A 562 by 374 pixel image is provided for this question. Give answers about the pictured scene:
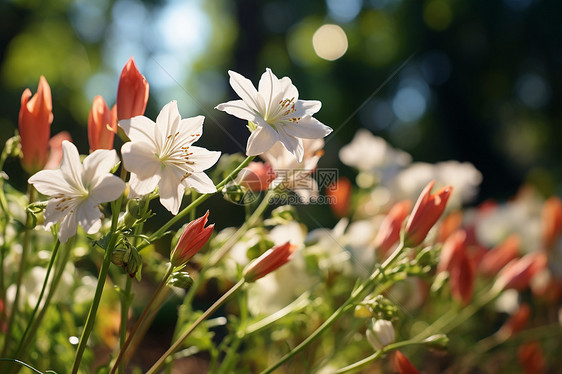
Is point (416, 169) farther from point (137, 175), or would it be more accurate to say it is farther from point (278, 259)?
point (137, 175)

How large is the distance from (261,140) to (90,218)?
0.47ft

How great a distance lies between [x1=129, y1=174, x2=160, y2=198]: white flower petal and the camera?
0.37 metres

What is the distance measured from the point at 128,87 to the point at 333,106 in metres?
4.77

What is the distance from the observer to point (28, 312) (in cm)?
56

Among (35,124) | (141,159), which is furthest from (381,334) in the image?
(35,124)

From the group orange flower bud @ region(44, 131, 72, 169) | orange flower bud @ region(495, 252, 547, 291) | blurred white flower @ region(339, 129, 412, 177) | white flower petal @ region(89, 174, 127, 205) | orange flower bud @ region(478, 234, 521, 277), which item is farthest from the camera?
blurred white flower @ region(339, 129, 412, 177)

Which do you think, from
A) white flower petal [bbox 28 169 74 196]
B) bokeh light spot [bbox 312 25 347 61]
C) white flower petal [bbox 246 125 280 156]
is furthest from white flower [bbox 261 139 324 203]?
bokeh light spot [bbox 312 25 347 61]

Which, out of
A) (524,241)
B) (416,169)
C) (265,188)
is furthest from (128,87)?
(524,241)

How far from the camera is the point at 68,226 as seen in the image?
36 centimetres

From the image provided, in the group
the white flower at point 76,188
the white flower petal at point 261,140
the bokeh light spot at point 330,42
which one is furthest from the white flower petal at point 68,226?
the bokeh light spot at point 330,42

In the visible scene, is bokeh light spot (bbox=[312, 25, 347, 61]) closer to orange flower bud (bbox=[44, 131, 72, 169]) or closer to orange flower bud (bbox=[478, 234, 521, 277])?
orange flower bud (bbox=[478, 234, 521, 277])

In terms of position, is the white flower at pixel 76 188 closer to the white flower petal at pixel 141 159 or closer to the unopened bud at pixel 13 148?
the white flower petal at pixel 141 159

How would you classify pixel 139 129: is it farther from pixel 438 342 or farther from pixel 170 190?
pixel 438 342

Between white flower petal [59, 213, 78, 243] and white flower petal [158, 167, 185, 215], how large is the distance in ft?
0.21
